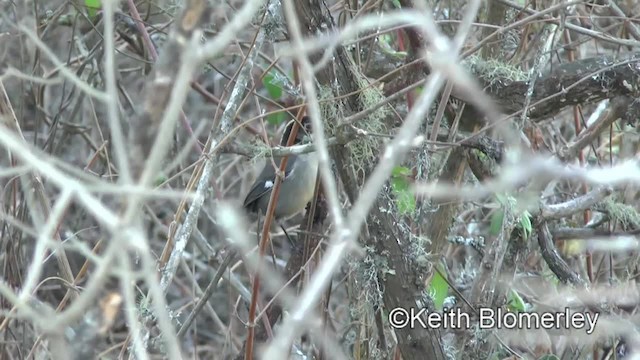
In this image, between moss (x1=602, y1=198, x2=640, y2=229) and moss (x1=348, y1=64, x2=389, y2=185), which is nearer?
moss (x1=348, y1=64, x2=389, y2=185)

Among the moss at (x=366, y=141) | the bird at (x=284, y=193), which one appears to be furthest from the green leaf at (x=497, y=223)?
the bird at (x=284, y=193)

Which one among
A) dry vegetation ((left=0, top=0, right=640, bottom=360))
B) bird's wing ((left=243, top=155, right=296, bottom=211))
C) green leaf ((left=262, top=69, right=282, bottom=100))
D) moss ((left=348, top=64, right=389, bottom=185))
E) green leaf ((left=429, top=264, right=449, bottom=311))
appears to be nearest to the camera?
dry vegetation ((left=0, top=0, right=640, bottom=360))

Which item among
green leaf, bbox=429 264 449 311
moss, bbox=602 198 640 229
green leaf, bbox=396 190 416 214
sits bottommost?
green leaf, bbox=429 264 449 311

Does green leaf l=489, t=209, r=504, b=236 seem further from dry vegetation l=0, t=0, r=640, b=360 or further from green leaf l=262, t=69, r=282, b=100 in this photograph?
green leaf l=262, t=69, r=282, b=100

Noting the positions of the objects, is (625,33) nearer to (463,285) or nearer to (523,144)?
(523,144)

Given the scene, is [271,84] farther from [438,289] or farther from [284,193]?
[284,193]

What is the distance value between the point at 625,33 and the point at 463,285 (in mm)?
1020

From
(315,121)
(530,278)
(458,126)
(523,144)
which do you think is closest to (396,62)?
(458,126)

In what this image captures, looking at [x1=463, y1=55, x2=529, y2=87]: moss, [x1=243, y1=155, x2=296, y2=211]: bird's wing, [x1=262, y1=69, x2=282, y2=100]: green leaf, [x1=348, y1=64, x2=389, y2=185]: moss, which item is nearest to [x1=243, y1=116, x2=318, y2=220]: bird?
[x1=243, y1=155, x2=296, y2=211]: bird's wing

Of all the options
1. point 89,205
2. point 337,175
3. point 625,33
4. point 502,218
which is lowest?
point 502,218

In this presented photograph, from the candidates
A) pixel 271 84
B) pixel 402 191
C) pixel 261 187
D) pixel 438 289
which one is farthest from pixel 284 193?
pixel 402 191

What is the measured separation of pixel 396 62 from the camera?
2.57 metres

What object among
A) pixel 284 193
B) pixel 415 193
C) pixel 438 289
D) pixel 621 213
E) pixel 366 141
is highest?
pixel 366 141

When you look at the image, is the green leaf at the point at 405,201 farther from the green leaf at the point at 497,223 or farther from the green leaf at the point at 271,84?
the green leaf at the point at 271,84
